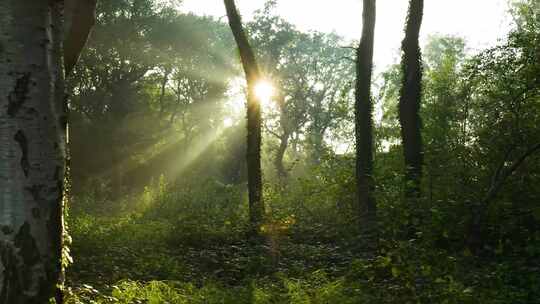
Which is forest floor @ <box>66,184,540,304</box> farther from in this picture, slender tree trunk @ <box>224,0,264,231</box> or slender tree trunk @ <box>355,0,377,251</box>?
slender tree trunk @ <box>355,0,377,251</box>

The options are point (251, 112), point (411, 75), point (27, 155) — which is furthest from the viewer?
point (251, 112)

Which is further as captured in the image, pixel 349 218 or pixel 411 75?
pixel 349 218

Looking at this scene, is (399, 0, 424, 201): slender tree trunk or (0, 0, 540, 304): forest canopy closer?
(0, 0, 540, 304): forest canopy

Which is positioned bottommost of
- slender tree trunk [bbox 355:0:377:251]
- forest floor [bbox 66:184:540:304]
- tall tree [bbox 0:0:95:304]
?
forest floor [bbox 66:184:540:304]

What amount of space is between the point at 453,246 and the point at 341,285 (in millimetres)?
2602

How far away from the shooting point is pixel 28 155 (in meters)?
3.81

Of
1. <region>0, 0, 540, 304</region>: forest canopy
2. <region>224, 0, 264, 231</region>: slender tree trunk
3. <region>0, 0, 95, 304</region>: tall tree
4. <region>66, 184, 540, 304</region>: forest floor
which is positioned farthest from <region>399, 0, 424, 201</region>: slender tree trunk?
<region>0, 0, 95, 304</region>: tall tree

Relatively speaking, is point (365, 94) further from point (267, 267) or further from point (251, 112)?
point (267, 267)

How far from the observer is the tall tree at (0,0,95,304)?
12.4 ft

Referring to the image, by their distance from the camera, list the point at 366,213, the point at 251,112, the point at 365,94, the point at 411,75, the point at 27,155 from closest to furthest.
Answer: the point at 27,155
the point at 366,213
the point at 411,75
the point at 365,94
the point at 251,112

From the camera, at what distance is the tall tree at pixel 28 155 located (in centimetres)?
378

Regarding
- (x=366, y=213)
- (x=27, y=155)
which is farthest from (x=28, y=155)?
(x=366, y=213)

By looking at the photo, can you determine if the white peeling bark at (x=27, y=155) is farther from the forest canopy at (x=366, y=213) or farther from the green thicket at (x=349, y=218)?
the green thicket at (x=349, y=218)

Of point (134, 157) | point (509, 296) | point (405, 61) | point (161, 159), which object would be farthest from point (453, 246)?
point (161, 159)
